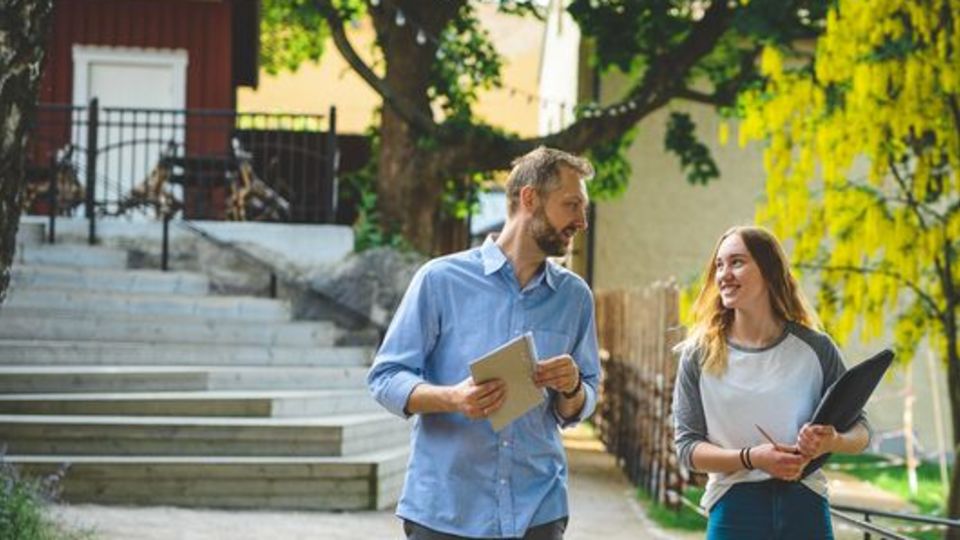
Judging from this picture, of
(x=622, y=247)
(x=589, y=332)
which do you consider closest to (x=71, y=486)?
(x=589, y=332)

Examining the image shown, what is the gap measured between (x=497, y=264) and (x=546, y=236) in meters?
0.16

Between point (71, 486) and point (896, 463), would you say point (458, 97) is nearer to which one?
point (896, 463)

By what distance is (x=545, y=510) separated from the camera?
16.9 ft

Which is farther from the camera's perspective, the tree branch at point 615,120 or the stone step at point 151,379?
the tree branch at point 615,120

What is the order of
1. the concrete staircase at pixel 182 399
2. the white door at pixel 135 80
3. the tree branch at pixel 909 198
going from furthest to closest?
the white door at pixel 135 80
the tree branch at pixel 909 198
the concrete staircase at pixel 182 399

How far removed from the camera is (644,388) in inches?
683

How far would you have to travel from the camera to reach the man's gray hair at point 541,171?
5.12m

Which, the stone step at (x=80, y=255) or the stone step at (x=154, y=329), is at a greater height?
the stone step at (x=80, y=255)

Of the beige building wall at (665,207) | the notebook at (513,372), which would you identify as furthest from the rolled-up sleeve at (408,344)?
the beige building wall at (665,207)

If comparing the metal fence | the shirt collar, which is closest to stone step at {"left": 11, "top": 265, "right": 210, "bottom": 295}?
the metal fence

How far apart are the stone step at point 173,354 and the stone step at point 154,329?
5.7 inches

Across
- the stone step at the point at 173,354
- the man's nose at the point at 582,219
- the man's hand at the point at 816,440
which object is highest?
the man's nose at the point at 582,219

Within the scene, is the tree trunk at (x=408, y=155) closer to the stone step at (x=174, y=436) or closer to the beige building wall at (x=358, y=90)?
the stone step at (x=174, y=436)

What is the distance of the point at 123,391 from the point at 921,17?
19.8 feet
